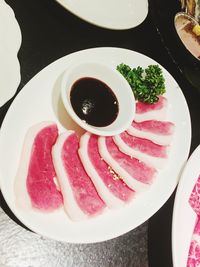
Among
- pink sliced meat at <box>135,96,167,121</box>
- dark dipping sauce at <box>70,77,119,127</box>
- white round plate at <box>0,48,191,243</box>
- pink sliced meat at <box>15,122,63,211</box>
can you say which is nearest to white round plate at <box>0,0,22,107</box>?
white round plate at <box>0,48,191,243</box>

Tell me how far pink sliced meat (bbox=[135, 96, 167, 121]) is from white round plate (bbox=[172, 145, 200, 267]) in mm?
305

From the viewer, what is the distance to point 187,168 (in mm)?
2408

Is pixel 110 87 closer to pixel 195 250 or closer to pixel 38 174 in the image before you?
pixel 38 174

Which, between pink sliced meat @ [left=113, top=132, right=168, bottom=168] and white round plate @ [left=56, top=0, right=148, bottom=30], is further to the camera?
white round plate @ [left=56, top=0, right=148, bottom=30]

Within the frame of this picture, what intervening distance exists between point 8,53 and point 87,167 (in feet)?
2.41

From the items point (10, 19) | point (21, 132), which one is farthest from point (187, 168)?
point (10, 19)

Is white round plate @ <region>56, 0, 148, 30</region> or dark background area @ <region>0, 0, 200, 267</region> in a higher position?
white round plate @ <region>56, 0, 148, 30</region>

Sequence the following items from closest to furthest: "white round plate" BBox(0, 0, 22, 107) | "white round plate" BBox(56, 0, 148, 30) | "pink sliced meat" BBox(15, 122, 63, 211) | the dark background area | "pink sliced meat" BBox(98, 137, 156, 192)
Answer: "pink sliced meat" BBox(15, 122, 63, 211) < "white round plate" BBox(0, 0, 22, 107) < "pink sliced meat" BBox(98, 137, 156, 192) < the dark background area < "white round plate" BBox(56, 0, 148, 30)

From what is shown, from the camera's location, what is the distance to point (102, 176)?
2201 mm

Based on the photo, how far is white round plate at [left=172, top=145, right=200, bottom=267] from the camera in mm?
2219

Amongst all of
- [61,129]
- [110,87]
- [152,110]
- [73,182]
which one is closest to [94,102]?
[110,87]

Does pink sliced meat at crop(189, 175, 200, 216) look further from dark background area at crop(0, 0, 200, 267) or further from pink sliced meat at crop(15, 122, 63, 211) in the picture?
pink sliced meat at crop(15, 122, 63, 211)

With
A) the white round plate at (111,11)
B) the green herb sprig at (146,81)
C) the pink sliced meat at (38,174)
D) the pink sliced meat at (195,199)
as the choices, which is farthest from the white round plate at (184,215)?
the white round plate at (111,11)

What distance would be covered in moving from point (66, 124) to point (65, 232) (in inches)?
24.1
